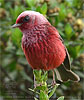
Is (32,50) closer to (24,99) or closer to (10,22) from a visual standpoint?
(10,22)

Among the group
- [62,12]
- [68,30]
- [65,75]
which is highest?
[62,12]

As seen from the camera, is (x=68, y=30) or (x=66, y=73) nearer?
(x=66, y=73)

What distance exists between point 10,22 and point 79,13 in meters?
0.53

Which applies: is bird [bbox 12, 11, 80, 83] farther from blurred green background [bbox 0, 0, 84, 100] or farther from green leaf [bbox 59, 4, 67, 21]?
green leaf [bbox 59, 4, 67, 21]

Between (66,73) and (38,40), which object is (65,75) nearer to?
(66,73)

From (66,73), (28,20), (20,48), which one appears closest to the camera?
(28,20)

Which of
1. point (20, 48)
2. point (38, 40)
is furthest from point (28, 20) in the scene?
point (20, 48)

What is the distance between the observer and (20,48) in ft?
5.63

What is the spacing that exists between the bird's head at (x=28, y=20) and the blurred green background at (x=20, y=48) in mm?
563

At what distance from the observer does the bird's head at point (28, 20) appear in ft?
3.29

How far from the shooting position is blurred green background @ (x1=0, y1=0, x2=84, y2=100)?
1.71 meters

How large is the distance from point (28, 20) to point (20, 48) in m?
0.70

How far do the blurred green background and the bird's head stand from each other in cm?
56

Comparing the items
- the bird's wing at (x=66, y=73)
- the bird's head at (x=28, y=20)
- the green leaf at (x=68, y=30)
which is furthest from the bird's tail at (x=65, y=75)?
the green leaf at (x=68, y=30)
